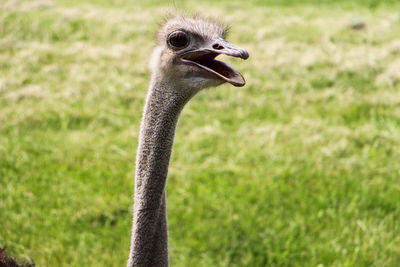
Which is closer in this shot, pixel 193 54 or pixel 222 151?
pixel 193 54

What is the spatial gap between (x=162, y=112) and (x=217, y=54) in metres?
0.27

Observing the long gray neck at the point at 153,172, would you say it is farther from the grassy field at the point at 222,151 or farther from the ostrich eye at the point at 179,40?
the grassy field at the point at 222,151

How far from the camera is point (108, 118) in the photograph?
4426mm

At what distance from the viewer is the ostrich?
68.1 inches

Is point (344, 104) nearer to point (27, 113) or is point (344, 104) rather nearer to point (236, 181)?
point (236, 181)

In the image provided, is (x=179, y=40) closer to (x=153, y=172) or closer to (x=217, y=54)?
(x=217, y=54)

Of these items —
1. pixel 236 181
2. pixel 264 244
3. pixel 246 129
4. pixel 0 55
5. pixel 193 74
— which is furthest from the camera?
pixel 0 55

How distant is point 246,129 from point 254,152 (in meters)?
0.38

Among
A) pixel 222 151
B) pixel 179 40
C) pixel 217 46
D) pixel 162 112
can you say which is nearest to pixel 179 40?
pixel 179 40

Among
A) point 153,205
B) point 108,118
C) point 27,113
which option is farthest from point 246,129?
point 153,205

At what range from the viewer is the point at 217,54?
1716 mm

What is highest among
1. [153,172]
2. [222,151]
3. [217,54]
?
[222,151]

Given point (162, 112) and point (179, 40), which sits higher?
point (179, 40)

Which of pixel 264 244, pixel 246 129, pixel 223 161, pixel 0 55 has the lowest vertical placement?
pixel 264 244
